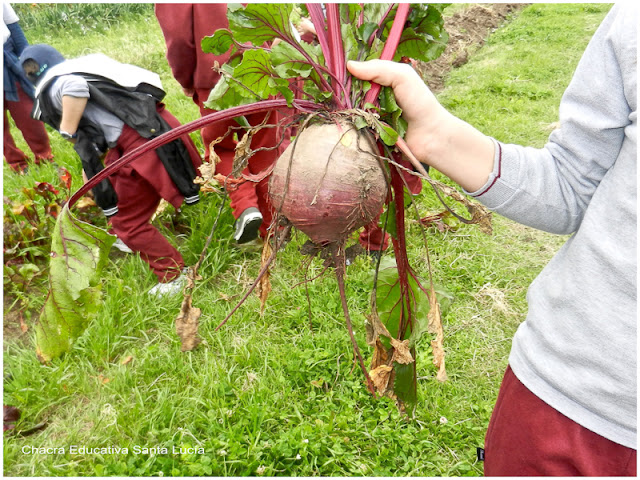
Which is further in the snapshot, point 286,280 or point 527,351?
point 286,280

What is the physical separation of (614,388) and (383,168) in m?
0.74

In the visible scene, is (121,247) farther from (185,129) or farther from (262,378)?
(185,129)

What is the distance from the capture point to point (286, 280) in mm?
3109

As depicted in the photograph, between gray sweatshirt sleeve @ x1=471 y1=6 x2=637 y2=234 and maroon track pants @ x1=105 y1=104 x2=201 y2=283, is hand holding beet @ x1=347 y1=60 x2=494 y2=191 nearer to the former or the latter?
gray sweatshirt sleeve @ x1=471 y1=6 x2=637 y2=234

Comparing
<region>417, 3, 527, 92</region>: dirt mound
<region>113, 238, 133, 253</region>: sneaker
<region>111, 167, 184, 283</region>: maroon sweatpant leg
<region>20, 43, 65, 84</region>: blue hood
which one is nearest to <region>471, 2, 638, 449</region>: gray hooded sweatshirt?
<region>111, 167, 184, 283</region>: maroon sweatpant leg

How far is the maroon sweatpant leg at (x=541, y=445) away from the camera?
3.59ft

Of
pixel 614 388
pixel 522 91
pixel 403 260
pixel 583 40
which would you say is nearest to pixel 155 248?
pixel 403 260

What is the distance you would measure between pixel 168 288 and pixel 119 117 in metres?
1.10

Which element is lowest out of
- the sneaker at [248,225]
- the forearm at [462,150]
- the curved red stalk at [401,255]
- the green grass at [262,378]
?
the green grass at [262,378]

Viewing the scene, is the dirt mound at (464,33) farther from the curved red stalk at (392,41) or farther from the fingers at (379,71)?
the fingers at (379,71)

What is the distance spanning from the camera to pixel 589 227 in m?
1.08

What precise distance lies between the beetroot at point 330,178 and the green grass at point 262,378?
1.40 ft

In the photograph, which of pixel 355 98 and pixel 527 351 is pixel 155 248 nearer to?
pixel 355 98

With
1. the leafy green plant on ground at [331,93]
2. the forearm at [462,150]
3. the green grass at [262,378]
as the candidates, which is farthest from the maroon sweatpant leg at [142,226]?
the forearm at [462,150]
